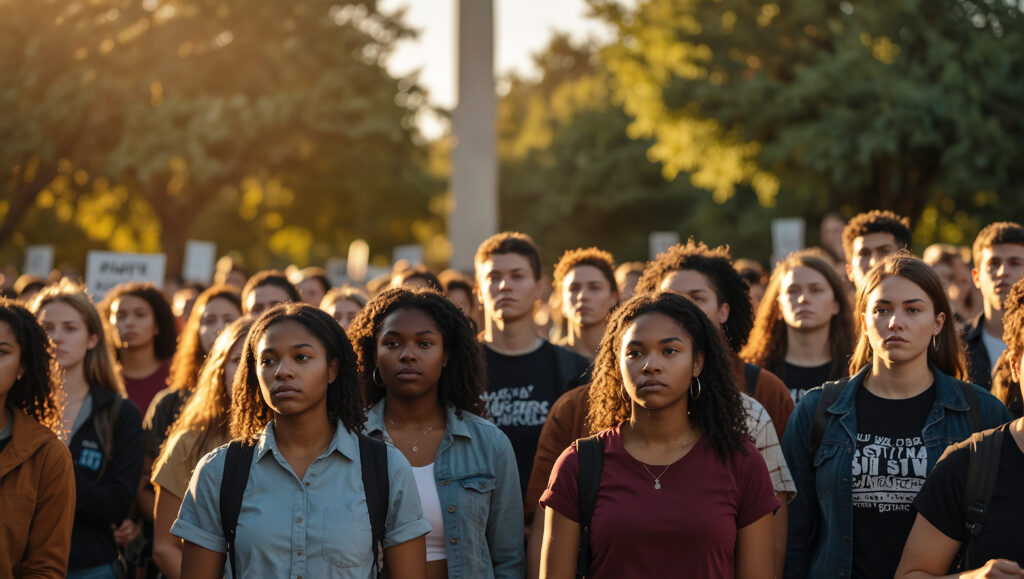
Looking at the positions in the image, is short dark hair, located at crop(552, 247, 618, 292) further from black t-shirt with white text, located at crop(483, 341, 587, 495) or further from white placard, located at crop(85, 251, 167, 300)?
white placard, located at crop(85, 251, 167, 300)

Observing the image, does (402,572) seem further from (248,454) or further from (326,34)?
(326,34)

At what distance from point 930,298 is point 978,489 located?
4.02 feet

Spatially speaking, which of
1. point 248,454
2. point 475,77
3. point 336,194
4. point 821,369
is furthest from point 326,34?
point 248,454

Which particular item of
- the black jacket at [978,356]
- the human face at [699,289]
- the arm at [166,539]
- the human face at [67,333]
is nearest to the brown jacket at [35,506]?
the arm at [166,539]

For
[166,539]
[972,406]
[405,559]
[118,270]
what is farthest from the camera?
[118,270]

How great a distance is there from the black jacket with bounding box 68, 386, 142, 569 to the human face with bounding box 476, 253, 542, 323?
1.80 m

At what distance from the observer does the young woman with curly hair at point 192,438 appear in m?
4.54

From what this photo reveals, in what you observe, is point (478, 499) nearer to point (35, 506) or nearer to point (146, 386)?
point (35, 506)

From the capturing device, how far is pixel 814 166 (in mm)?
22594

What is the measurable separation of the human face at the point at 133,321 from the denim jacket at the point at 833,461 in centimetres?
413

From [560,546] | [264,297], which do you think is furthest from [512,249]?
[560,546]

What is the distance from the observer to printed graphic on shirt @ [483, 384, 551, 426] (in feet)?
18.3

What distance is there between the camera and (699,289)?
5.25 m

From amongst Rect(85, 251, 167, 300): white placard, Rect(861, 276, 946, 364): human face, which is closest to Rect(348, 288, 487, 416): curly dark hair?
Rect(861, 276, 946, 364): human face
